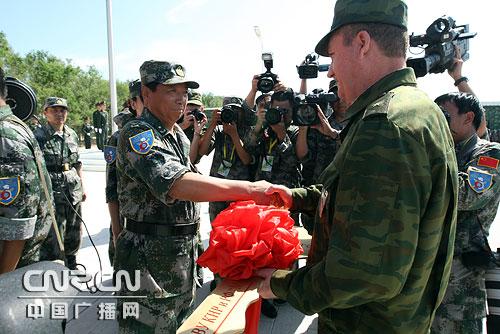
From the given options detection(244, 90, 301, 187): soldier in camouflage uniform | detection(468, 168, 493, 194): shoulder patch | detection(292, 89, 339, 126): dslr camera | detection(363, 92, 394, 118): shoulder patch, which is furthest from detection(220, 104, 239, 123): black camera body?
detection(363, 92, 394, 118): shoulder patch

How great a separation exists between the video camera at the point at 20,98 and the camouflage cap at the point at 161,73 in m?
1.03

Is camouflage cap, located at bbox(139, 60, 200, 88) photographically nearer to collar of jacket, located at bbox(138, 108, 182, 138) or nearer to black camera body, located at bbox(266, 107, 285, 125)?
collar of jacket, located at bbox(138, 108, 182, 138)

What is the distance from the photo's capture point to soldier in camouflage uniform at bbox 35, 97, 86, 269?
4297 millimetres

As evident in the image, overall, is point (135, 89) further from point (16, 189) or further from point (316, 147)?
point (316, 147)

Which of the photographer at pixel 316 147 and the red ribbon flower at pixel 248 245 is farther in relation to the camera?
the photographer at pixel 316 147

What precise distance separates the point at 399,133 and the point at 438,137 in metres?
0.18

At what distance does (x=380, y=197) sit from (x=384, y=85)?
0.44 meters

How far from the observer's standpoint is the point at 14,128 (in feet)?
6.11

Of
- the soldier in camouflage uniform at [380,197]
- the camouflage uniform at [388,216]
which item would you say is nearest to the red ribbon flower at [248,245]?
the soldier in camouflage uniform at [380,197]

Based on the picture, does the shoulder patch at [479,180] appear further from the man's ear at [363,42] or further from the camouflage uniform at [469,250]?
the man's ear at [363,42]

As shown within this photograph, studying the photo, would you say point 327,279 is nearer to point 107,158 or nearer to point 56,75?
point 107,158

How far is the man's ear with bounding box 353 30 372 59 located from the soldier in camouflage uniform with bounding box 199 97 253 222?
9.65ft

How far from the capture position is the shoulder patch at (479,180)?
2168mm

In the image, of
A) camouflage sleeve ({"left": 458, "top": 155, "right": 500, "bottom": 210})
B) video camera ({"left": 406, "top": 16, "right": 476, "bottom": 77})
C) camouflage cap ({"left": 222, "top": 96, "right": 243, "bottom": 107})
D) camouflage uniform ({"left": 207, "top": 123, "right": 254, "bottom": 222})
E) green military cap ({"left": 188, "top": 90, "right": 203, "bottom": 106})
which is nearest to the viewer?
camouflage sleeve ({"left": 458, "top": 155, "right": 500, "bottom": 210})
